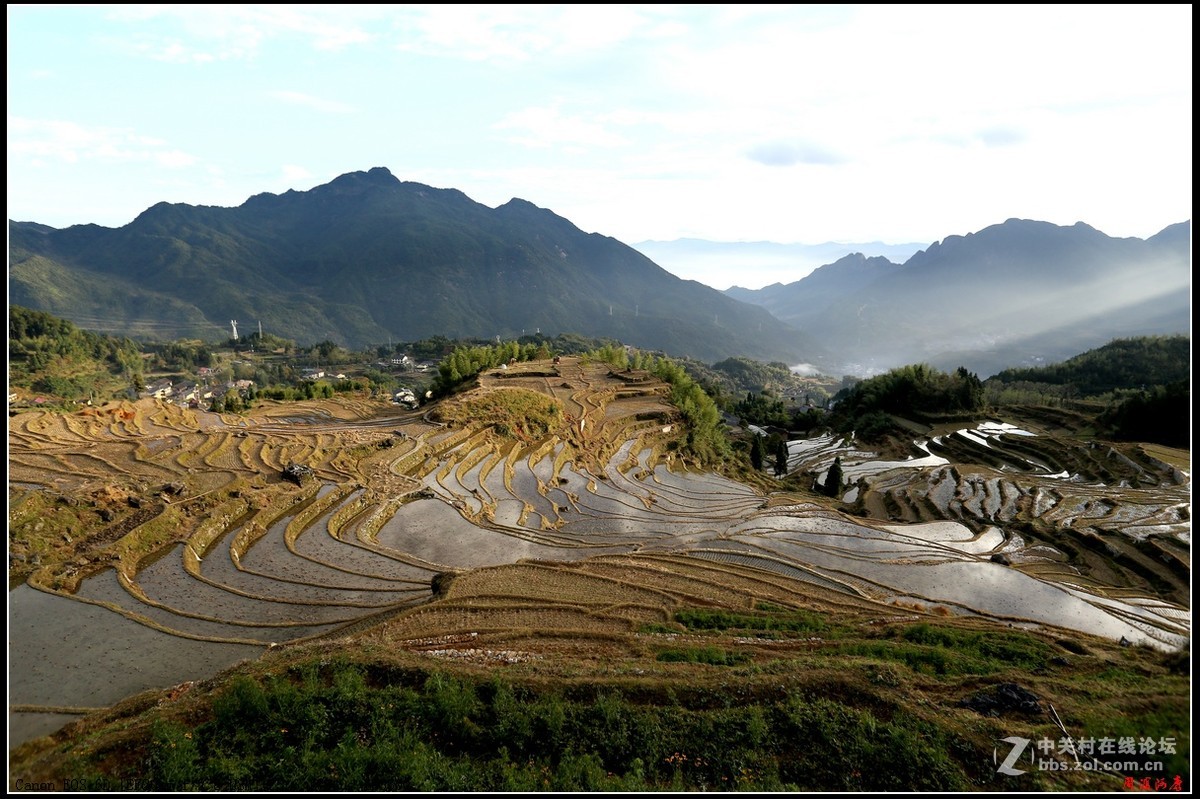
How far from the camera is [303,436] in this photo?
91.0 feet

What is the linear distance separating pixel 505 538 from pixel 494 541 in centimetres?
46

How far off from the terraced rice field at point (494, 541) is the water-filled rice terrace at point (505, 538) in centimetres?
9

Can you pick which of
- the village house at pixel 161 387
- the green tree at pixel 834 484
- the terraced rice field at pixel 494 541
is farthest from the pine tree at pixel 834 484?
the village house at pixel 161 387

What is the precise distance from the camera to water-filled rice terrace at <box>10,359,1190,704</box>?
13.0 metres

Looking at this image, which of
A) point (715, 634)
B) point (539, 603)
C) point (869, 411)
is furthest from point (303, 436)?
point (869, 411)

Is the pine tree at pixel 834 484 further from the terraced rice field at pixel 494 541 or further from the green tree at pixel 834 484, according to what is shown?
the terraced rice field at pixel 494 541

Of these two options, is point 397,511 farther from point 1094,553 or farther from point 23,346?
point 23,346

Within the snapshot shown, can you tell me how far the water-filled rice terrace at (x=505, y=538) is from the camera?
42.5 ft

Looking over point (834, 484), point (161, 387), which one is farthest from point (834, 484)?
point (161, 387)

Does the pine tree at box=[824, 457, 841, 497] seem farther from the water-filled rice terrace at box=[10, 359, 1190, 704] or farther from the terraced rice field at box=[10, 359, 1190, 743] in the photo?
the terraced rice field at box=[10, 359, 1190, 743]

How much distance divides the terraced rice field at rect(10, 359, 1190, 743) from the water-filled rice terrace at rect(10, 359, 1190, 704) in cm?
9

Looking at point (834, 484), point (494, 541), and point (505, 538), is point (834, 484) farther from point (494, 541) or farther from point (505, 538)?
point (494, 541)

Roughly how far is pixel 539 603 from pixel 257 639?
699 centimetres

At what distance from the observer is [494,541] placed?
18547mm
